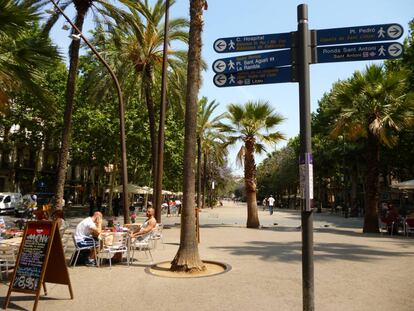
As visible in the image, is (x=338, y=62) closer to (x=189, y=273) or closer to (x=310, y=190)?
(x=310, y=190)

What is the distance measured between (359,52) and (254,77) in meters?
1.21

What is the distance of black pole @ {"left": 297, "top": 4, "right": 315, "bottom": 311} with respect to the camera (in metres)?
4.76

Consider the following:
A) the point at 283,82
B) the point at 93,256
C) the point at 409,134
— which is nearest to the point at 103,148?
the point at 409,134

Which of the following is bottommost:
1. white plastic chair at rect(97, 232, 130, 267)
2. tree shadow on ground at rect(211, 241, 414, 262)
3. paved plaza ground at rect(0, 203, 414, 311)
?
paved plaza ground at rect(0, 203, 414, 311)

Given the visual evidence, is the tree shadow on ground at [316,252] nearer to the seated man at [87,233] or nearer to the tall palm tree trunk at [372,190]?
the seated man at [87,233]

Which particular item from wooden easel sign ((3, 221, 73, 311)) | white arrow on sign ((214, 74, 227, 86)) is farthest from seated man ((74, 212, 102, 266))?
white arrow on sign ((214, 74, 227, 86))

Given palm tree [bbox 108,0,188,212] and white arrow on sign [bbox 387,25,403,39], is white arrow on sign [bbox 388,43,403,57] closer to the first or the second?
white arrow on sign [bbox 387,25,403,39]

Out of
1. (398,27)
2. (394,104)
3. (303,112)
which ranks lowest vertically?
(303,112)

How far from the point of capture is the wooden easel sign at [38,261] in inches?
255

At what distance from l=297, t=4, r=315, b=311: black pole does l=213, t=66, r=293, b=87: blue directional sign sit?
23cm

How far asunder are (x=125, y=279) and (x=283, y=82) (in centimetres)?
523

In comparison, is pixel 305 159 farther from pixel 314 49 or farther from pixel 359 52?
pixel 359 52

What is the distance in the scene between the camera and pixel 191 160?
9570 millimetres

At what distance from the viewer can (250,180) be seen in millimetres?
21578
